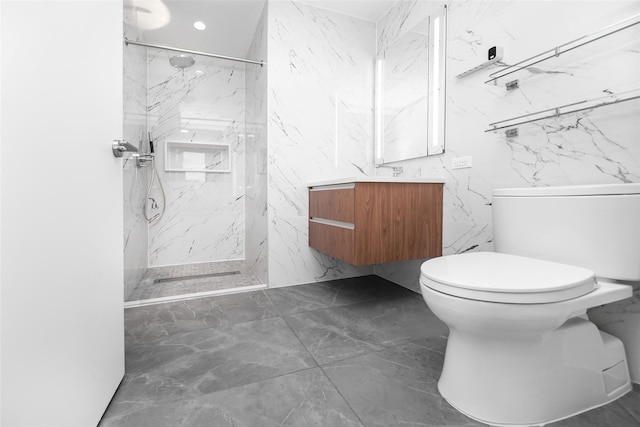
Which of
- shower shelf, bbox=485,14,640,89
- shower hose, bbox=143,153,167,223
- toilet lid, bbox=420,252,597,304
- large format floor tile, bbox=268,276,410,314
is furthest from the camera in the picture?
shower hose, bbox=143,153,167,223

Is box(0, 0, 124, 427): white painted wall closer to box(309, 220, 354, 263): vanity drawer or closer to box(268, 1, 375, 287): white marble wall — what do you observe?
box(309, 220, 354, 263): vanity drawer

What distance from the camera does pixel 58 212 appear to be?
663 millimetres

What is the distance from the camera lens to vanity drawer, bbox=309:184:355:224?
1.67 metres

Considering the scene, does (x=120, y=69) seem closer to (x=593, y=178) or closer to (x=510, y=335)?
(x=510, y=335)

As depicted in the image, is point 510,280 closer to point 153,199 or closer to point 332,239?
point 332,239

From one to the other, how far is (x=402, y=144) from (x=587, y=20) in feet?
3.72

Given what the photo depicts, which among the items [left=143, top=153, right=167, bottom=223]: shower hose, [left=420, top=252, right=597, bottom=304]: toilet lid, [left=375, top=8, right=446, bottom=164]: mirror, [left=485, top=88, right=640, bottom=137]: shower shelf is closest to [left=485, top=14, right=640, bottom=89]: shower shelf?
[left=485, top=88, right=640, bottom=137]: shower shelf

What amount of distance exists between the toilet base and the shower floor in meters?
1.67

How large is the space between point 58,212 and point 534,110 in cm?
180

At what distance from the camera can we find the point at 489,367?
2.97ft

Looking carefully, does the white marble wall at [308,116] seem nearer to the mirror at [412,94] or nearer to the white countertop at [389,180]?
the mirror at [412,94]

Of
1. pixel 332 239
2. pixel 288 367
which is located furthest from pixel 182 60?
pixel 288 367

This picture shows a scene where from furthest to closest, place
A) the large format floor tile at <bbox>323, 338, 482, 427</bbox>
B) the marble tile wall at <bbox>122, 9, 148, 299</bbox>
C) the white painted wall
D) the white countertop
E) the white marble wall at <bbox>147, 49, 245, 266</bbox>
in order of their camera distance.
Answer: the white marble wall at <bbox>147, 49, 245, 266</bbox> → the marble tile wall at <bbox>122, 9, 148, 299</bbox> → the white countertop → the large format floor tile at <bbox>323, 338, 482, 427</bbox> → the white painted wall

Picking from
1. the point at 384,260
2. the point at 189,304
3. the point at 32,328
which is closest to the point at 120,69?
the point at 32,328
